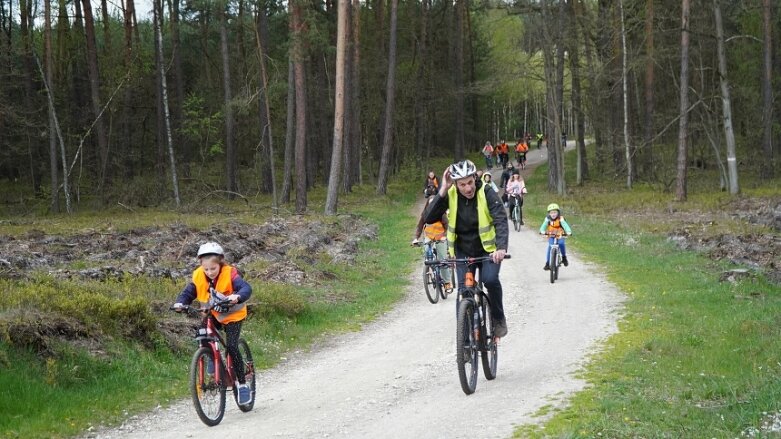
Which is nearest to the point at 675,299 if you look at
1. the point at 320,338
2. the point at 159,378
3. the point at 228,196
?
the point at 320,338

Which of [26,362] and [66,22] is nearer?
[26,362]

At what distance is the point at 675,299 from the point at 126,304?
9.31 m

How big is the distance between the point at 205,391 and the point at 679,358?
561cm

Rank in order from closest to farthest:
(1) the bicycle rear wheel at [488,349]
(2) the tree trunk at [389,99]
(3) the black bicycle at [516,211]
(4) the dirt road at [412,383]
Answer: (4) the dirt road at [412,383]
(1) the bicycle rear wheel at [488,349]
(3) the black bicycle at [516,211]
(2) the tree trunk at [389,99]

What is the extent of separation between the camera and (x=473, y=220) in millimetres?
8359

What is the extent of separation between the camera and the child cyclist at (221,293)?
7570 millimetres

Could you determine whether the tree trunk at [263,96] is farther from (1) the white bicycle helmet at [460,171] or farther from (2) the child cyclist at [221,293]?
(1) the white bicycle helmet at [460,171]

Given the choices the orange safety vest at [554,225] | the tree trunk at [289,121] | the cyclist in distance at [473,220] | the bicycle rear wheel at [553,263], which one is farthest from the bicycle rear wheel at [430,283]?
the tree trunk at [289,121]

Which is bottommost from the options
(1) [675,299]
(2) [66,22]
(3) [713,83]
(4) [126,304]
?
(1) [675,299]

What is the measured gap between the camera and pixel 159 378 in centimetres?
943

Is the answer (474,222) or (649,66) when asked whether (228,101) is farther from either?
(474,222)

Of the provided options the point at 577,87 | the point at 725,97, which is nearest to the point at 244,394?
the point at 725,97

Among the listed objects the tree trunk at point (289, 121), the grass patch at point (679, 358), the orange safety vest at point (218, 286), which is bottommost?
the grass patch at point (679, 358)

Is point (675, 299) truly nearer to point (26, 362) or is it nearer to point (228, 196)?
point (26, 362)
